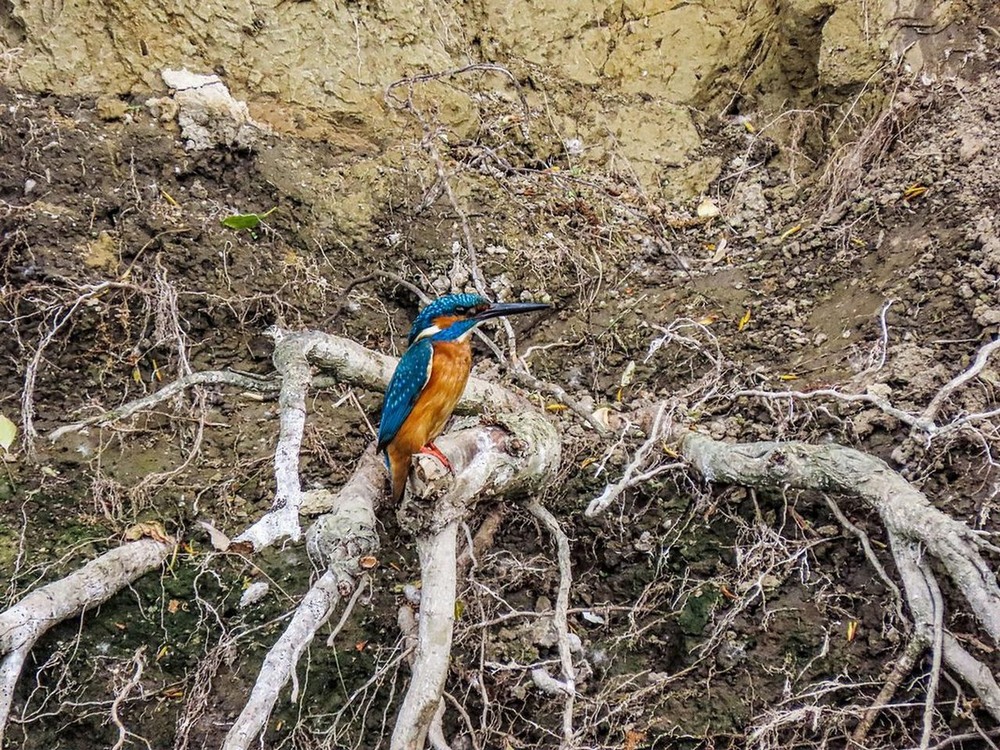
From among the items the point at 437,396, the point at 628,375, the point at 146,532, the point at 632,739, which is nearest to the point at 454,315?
the point at 437,396

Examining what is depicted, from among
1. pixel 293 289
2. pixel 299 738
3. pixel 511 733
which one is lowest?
pixel 299 738

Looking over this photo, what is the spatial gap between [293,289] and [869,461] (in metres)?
2.72

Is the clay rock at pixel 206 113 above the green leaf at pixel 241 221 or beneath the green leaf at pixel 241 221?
above

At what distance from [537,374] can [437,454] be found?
1299mm

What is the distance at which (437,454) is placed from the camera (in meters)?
2.38

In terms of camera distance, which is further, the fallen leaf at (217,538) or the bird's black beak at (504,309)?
the fallen leaf at (217,538)

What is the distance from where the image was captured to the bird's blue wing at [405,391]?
8.70 feet

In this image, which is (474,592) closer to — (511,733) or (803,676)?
(511,733)

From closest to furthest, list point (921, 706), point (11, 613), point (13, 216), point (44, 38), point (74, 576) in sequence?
point (921, 706), point (11, 613), point (74, 576), point (13, 216), point (44, 38)

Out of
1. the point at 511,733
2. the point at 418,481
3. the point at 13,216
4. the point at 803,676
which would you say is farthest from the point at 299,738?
the point at 13,216

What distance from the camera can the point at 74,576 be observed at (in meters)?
2.60

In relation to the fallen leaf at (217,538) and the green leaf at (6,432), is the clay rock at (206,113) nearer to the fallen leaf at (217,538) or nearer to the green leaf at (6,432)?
the green leaf at (6,432)

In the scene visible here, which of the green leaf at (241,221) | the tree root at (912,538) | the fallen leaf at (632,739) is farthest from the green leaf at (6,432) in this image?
the tree root at (912,538)

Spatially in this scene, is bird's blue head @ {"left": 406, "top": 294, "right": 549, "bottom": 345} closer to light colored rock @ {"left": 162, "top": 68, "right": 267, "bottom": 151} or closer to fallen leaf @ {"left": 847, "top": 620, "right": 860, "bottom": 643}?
fallen leaf @ {"left": 847, "top": 620, "right": 860, "bottom": 643}
